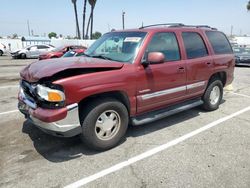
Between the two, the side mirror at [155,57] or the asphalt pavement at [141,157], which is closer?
the asphalt pavement at [141,157]

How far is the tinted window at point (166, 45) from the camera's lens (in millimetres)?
4277

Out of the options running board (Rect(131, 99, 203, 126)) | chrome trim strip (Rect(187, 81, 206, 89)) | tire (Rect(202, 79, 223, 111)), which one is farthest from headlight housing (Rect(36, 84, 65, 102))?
tire (Rect(202, 79, 223, 111))

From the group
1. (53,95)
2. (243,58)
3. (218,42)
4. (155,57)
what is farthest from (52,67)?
(243,58)

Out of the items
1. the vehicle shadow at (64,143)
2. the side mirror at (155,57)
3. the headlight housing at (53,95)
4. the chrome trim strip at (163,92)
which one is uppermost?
the side mirror at (155,57)

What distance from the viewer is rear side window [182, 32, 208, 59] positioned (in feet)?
16.1

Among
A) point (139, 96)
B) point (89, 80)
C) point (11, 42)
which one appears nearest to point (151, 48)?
point (139, 96)

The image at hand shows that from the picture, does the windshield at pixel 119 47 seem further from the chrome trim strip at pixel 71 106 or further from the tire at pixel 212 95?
the tire at pixel 212 95

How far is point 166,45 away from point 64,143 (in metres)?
2.53

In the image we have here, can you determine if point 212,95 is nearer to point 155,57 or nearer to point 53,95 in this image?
point 155,57

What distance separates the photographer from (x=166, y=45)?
177 inches

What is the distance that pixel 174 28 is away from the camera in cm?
478

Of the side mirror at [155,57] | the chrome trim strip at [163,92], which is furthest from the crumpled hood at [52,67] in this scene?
the chrome trim strip at [163,92]

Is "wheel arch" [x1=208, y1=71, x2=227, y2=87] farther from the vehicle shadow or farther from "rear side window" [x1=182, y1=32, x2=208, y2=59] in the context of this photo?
the vehicle shadow

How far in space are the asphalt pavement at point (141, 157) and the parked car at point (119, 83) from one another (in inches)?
13.9
